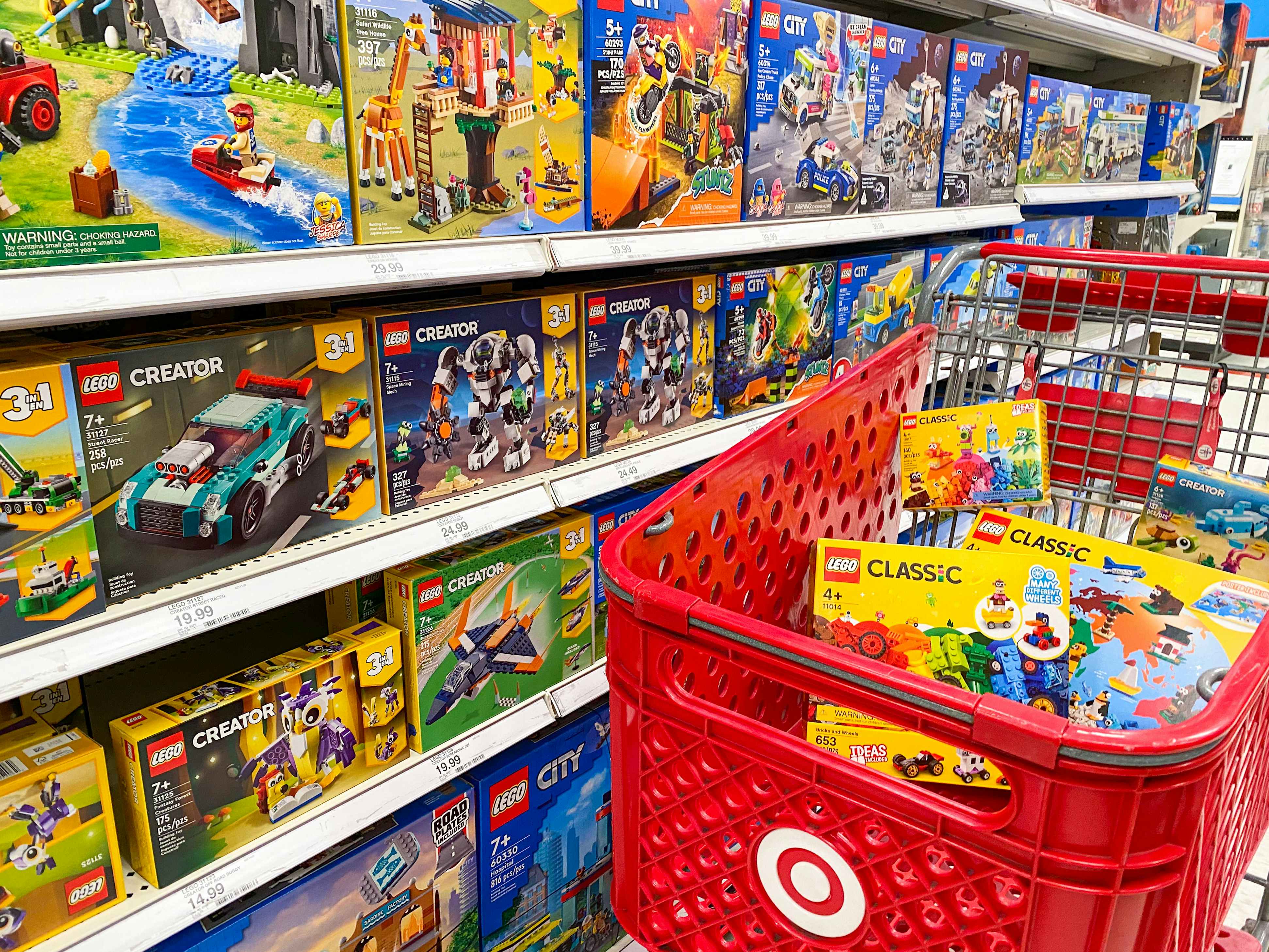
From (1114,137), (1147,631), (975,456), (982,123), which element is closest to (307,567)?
(975,456)

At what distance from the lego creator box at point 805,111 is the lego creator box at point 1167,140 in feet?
6.25

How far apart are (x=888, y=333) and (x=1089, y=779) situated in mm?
1783

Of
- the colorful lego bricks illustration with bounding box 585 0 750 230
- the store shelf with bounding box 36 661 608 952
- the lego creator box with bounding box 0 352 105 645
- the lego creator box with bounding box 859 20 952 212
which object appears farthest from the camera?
the lego creator box with bounding box 859 20 952 212

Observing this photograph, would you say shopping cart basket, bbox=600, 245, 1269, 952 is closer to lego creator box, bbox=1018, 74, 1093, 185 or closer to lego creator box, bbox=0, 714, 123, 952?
lego creator box, bbox=0, 714, 123, 952

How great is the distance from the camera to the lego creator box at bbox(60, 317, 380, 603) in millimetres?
1014

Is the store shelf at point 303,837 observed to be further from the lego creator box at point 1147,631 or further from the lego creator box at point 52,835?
the lego creator box at point 1147,631

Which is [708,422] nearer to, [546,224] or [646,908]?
[546,224]

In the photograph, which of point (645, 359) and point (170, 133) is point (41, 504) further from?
point (645, 359)

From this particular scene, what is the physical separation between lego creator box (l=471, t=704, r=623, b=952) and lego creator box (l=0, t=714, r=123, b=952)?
1.87 feet

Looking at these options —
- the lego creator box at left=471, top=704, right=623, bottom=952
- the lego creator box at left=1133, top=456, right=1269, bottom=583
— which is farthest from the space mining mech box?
the lego creator box at left=1133, top=456, right=1269, bottom=583

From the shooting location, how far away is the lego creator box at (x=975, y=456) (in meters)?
1.11

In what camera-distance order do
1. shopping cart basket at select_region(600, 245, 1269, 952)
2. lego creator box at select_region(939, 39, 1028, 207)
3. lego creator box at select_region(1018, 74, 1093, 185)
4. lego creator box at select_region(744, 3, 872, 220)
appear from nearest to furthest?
Result: shopping cart basket at select_region(600, 245, 1269, 952)
lego creator box at select_region(744, 3, 872, 220)
lego creator box at select_region(939, 39, 1028, 207)
lego creator box at select_region(1018, 74, 1093, 185)

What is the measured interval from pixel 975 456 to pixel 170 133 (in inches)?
38.7

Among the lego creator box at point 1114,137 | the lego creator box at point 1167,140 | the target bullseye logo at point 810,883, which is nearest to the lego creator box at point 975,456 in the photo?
the target bullseye logo at point 810,883
